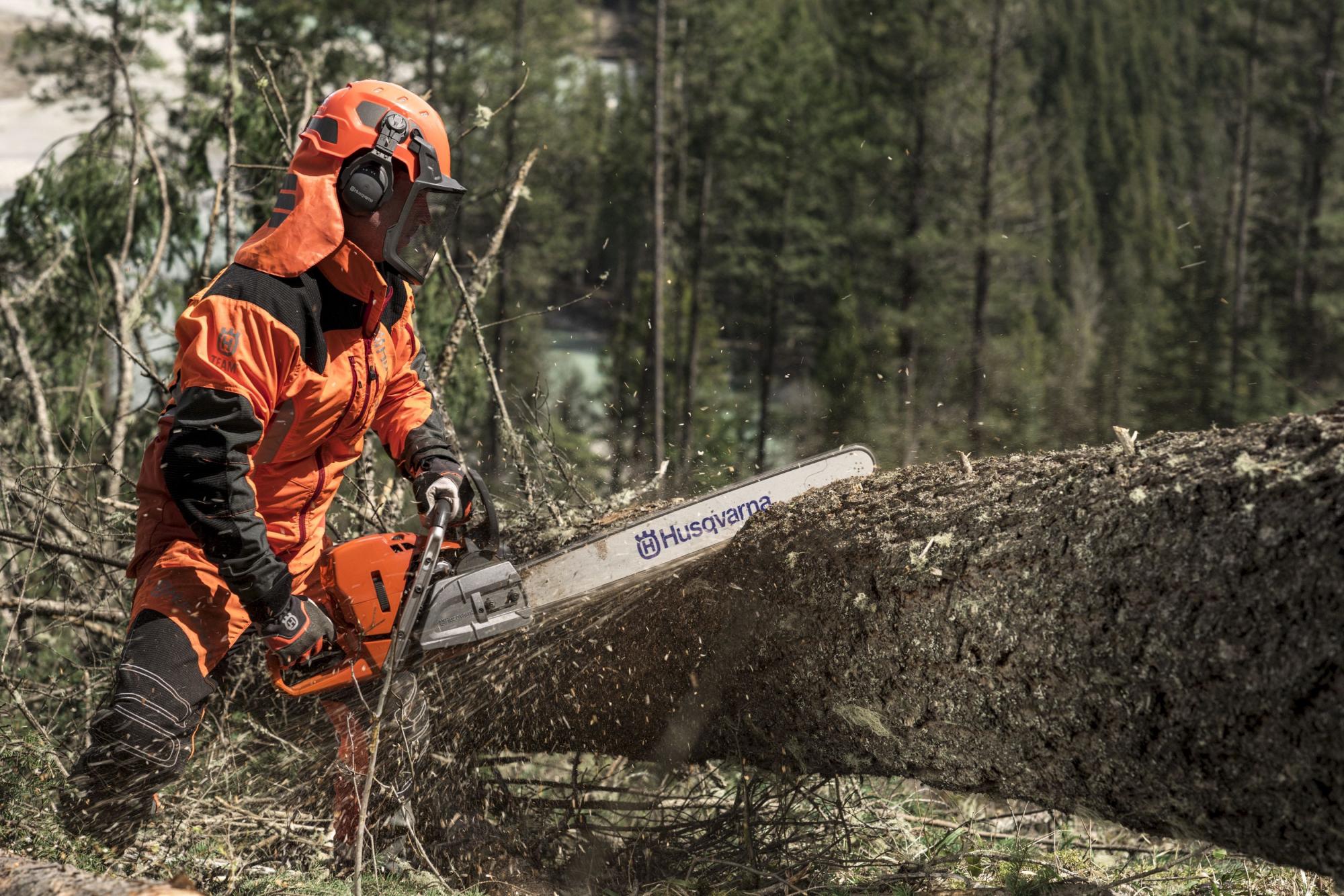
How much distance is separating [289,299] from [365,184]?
36 cm

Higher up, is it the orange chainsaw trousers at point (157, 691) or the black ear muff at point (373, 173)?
the black ear muff at point (373, 173)

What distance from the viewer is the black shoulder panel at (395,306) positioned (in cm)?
304

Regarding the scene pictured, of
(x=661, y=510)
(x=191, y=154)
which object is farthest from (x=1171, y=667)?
(x=191, y=154)

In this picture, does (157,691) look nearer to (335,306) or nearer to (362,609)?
(362,609)

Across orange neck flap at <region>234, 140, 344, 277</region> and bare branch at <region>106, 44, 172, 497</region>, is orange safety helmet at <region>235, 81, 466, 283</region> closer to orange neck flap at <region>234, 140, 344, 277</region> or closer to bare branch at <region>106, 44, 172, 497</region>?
orange neck flap at <region>234, 140, 344, 277</region>

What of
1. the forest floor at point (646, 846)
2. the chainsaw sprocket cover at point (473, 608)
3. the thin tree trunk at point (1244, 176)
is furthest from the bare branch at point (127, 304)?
the thin tree trunk at point (1244, 176)

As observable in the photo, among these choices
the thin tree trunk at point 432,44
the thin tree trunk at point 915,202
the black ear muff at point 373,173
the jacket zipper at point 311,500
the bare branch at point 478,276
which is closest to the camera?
the black ear muff at point 373,173

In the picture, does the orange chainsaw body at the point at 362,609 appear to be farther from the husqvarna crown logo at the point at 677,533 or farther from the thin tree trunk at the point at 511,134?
the thin tree trunk at the point at 511,134

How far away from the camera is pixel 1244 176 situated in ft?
106

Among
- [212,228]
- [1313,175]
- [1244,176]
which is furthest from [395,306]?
[1244,176]

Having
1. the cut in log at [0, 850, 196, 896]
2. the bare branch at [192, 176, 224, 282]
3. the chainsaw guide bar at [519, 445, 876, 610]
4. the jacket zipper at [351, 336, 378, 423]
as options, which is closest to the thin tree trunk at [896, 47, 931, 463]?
the bare branch at [192, 176, 224, 282]

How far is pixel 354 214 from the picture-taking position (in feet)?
9.02

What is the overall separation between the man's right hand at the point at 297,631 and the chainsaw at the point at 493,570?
82mm

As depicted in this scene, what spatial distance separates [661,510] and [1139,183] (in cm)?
5531
